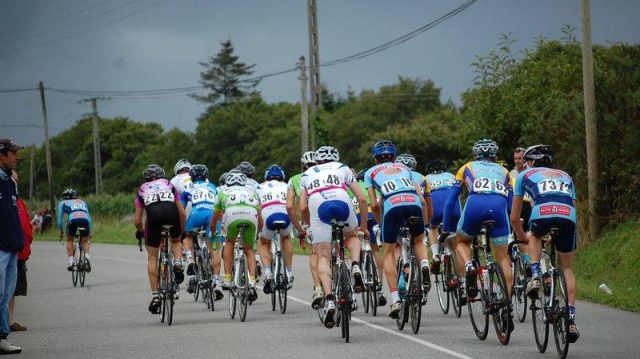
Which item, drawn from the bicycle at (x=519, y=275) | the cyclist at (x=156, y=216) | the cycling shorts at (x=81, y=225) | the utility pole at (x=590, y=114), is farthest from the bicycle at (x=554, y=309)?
the cycling shorts at (x=81, y=225)

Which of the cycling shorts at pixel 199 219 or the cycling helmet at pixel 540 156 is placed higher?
the cycling helmet at pixel 540 156

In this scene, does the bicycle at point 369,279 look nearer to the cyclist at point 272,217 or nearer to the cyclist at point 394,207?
the cyclist at point 272,217

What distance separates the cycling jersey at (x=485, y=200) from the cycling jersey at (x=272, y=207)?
4744mm

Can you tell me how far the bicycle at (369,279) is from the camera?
51.6 ft

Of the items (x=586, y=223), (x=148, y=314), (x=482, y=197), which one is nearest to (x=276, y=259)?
(x=148, y=314)

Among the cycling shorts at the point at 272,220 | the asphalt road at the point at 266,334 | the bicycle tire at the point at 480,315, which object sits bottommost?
the asphalt road at the point at 266,334

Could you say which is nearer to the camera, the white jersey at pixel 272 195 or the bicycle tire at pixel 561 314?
the bicycle tire at pixel 561 314

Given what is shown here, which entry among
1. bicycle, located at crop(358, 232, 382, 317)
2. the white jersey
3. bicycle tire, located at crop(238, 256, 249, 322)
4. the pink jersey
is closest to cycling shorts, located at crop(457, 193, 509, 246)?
bicycle, located at crop(358, 232, 382, 317)

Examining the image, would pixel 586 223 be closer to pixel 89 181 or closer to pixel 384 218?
pixel 384 218

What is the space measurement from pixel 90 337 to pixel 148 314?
3130mm

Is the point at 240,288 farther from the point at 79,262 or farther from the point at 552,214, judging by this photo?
the point at 79,262

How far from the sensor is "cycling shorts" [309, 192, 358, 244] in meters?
13.8

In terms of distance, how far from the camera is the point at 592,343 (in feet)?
40.3

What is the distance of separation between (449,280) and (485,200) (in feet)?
7.83
